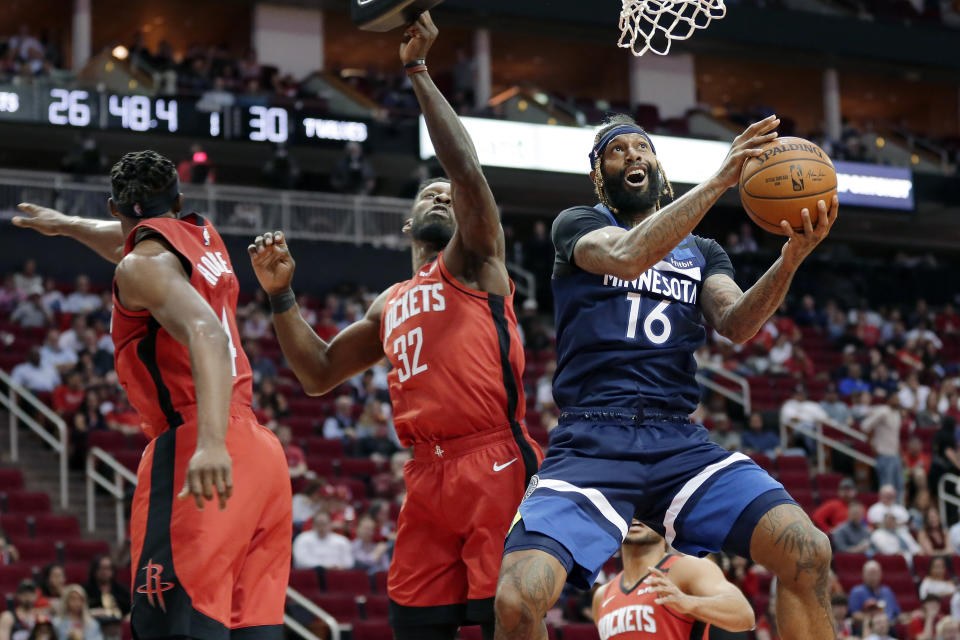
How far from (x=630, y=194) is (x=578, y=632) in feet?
22.6

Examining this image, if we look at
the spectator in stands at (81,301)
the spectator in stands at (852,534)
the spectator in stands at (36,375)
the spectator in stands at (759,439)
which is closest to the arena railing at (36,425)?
the spectator in stands at (36,375)

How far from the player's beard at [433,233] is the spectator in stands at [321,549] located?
20.4 feet

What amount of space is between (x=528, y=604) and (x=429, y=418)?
1176mm

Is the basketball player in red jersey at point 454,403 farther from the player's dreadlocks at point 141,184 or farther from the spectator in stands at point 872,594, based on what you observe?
the spectator in stands at point 872,594

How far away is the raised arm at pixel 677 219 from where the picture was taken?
4.54 metres

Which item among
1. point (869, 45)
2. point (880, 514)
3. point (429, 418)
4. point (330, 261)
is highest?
point (869, 45)

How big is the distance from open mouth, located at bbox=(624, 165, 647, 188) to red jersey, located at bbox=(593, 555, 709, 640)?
2.18 metres

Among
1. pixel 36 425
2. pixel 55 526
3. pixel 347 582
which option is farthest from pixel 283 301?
pixel 36 425

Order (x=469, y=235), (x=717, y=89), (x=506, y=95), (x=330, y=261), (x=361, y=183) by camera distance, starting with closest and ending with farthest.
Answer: (x=469, y=235), (x=330, y=261), (x=361, y=183), (x=506, y=95), (x=717, y=89)

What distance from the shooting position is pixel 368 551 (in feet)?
39.9

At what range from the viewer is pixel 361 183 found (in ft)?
73.9

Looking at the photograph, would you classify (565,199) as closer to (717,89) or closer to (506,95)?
(506,95)

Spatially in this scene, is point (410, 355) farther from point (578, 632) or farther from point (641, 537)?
point (578, 632)

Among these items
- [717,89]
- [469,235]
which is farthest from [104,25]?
[469,235]
